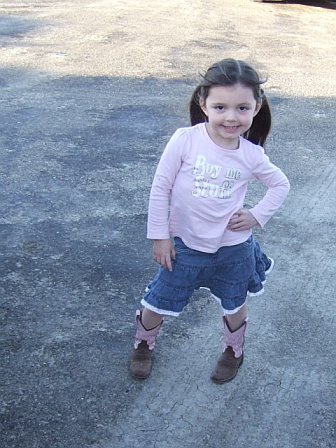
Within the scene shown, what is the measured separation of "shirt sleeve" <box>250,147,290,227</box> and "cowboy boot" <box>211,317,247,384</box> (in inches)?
20.6

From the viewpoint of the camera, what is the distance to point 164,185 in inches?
108

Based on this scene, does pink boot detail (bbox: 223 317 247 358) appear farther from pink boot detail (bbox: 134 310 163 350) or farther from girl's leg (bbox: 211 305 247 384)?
pink boot detail (bbox: 134 310 163 350)

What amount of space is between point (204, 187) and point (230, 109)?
11.7 inches

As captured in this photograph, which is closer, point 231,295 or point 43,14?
point 231,295

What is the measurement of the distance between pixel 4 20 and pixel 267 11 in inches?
175

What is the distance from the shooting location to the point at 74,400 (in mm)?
2875

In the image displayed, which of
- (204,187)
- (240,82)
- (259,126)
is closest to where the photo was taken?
(240,82)

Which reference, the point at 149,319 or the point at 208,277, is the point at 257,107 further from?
the point at 149,319

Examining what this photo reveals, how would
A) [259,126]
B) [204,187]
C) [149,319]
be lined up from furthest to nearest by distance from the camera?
[149,319] → [259,126] → [204,187]

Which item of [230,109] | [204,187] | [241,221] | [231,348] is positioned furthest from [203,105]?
[231,348]

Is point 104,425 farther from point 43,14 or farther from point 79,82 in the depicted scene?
point 43,14

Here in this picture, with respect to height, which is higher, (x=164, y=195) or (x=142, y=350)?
(x=164, y=195)

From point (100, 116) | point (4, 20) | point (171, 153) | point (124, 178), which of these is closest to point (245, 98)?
point (171, 153)

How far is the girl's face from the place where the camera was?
104 inches
